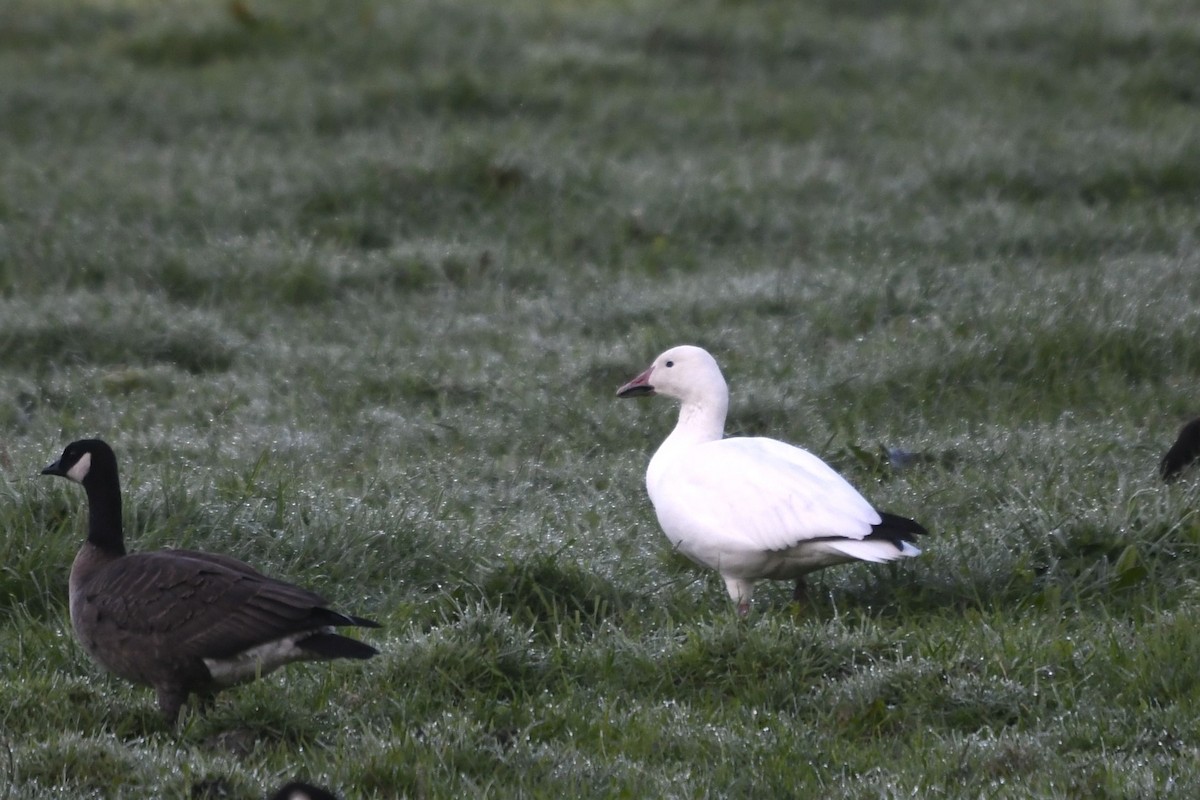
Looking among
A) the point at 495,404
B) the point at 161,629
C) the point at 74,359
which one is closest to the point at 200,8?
the point at 74,359

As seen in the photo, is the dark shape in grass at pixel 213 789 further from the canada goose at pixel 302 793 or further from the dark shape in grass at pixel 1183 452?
the dark shape in grass at pixel 1183 452

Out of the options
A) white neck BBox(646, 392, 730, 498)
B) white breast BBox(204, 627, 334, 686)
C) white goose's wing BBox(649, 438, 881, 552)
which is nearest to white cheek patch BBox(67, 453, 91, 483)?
white breast BBox(204, 627, 334, 686)

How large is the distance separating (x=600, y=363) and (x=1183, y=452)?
2.78m

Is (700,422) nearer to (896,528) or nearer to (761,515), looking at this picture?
(761,515)

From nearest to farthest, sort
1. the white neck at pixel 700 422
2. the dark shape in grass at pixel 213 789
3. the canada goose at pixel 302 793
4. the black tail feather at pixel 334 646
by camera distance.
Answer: the canada goose at pixel 302 793 < the dark shape in grass at pixel 213 789 < the black tail feather at pixel 334 646 < the white neck at pixel 700 422

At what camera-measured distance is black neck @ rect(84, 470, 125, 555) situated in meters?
4.82

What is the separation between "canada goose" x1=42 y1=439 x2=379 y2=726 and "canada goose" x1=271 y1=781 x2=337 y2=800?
0.79 meters

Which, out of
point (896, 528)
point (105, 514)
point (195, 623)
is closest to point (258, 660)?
point (195, 623)

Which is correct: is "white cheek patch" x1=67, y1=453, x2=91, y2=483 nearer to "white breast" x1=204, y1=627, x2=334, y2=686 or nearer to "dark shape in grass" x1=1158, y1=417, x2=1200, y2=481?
"white breast" x1=204, y1=627, x2=334, y2=686

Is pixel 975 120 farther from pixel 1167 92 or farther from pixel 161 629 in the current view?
pixel 161 629

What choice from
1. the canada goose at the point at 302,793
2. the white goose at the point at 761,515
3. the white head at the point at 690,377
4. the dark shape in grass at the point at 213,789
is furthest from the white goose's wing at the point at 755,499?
the canada goose at the point at 302,793

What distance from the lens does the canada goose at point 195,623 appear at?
4.29 meters

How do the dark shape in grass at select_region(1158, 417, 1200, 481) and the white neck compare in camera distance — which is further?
the dark shape in grass at select_region(1158, 417, 1200, 481)

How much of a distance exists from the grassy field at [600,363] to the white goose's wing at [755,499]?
0.89ft
